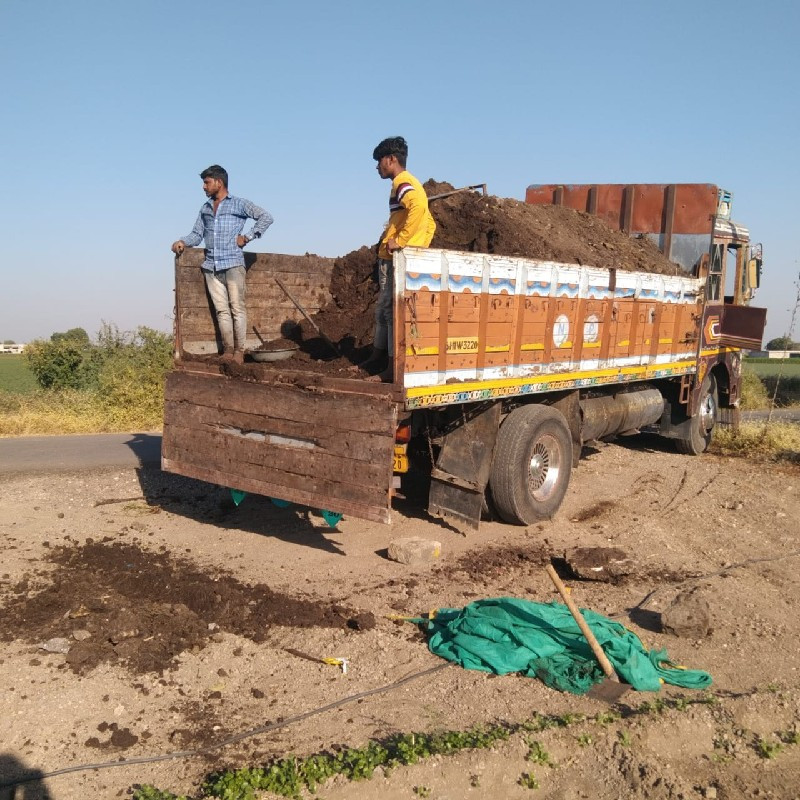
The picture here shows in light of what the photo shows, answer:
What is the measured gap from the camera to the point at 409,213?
542cm

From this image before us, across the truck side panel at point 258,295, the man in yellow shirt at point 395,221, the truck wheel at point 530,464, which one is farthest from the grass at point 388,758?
the truck side panel at point 258,295

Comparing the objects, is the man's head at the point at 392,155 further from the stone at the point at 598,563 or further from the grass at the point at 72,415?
the grass at the point at 72,415

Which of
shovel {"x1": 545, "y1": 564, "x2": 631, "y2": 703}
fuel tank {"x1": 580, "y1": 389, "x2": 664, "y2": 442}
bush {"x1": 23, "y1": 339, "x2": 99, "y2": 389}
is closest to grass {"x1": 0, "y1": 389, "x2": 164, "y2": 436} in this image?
bush {"x1": 23, "y1": 339, "x2": 99, "y2": 389}

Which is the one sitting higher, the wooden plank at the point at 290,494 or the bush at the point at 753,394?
the wooden plank at the point at 290,494

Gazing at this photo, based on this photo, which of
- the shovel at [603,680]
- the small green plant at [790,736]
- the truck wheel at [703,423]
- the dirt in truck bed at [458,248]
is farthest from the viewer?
the truck wheel at [703,423]

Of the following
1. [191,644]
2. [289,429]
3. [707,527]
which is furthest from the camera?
[707,527]

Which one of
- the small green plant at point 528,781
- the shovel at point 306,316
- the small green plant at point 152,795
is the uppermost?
the shovel at point 306,316

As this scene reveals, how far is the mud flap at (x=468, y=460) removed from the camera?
6055 mm

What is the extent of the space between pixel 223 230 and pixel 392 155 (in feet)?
5.47

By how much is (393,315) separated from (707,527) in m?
4.00

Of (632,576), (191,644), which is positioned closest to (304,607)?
(191,644)

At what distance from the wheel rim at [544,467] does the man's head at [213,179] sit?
3.62 metres

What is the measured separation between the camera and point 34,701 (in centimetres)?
362

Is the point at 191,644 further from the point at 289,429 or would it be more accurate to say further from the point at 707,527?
the point at 707,527
